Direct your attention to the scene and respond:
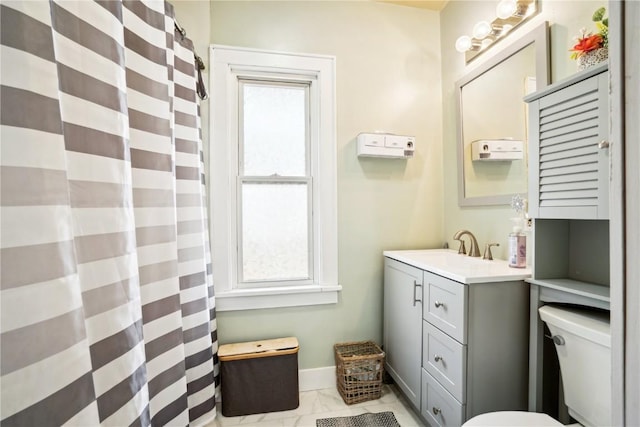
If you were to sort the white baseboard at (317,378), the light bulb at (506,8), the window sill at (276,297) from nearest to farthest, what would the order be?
1. the light bulb at (506,8)
2. the window sill at (276,297)
3. the white baseboard at (317,378)

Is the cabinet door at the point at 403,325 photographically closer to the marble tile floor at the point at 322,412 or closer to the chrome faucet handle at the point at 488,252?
the marble tile floor at the point at 322,412

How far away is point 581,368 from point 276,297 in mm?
1552

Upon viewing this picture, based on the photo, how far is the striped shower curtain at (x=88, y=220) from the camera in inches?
20.4

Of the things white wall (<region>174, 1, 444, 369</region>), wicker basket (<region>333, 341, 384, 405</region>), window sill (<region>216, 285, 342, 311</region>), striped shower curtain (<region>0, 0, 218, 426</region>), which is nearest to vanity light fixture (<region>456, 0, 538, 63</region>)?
white wall (<region>174, 1, 444, 369</region>)

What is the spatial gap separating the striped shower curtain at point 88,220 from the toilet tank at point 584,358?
4.70 feet

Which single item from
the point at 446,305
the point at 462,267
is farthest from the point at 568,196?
the point at 446,305

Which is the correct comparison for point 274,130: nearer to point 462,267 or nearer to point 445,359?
point 462,267

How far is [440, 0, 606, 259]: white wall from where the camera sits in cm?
134

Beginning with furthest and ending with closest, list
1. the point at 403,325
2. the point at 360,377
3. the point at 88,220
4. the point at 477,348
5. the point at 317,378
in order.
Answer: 1. the point at 317,378
2. the point at 360,377
3. the point at 403,325
4. the point at 477,348
5. the point at 88,220

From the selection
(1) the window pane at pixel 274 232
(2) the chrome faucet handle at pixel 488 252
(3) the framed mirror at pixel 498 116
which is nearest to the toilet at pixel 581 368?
(2) the chrome faucet handle at pixel 488 252

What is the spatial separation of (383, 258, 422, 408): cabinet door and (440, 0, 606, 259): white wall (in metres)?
0.54

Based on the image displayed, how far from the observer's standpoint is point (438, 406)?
1453mm

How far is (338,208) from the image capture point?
6.97ft

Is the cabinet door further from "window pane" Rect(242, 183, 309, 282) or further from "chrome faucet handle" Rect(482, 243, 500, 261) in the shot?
"window pane" Rect(242, 183, 309, 282)
